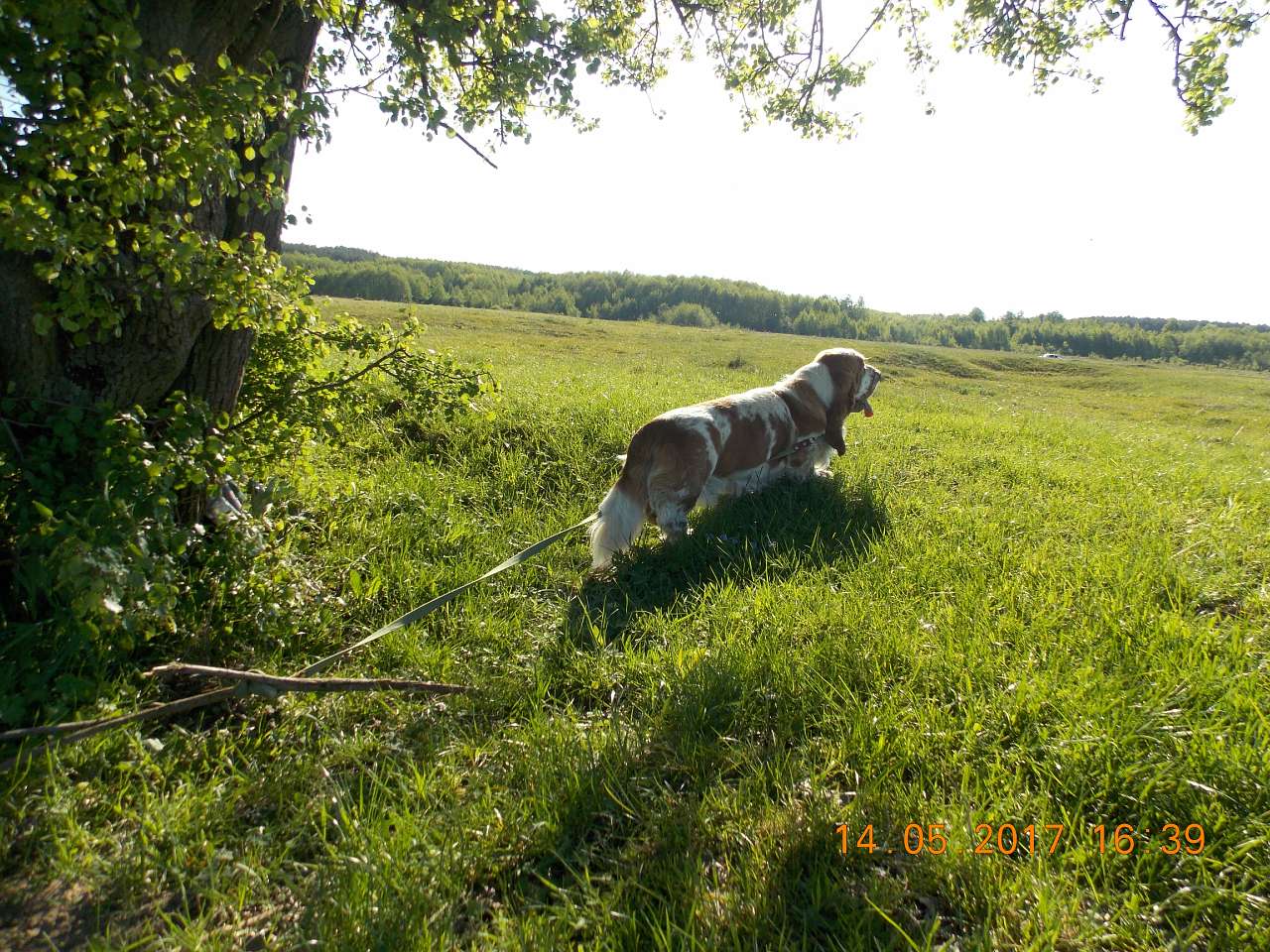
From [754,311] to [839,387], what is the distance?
119 meters

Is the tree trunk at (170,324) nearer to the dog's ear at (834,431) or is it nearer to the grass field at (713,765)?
the grass field at (713,765)

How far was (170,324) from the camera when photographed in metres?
2.88

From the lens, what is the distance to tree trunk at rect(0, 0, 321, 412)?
8.30ft

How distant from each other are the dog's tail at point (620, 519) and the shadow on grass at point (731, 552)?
123 mm

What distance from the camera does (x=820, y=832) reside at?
2119 mm

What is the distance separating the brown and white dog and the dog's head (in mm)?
11

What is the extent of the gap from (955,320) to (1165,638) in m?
155

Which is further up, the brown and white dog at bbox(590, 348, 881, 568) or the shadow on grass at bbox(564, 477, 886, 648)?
the brown and white dog at bbox(590, 348, 881, 568)

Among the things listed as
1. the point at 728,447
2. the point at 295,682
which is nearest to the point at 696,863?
the point at 295,682

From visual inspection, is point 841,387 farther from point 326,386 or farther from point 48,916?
point 48,916

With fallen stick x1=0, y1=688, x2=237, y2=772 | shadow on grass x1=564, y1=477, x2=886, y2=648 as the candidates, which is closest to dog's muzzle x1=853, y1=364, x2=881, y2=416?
shadow on grass x1=564, y1=477, x2=886, y2=648

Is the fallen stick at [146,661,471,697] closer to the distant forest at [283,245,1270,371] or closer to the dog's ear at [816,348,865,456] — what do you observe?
the dog's ear at [816,348,865,456]

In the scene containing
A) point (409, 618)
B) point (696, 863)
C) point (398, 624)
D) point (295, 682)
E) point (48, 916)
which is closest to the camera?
point (48, 916)

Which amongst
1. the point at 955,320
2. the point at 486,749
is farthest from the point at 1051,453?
the point at 955,320
